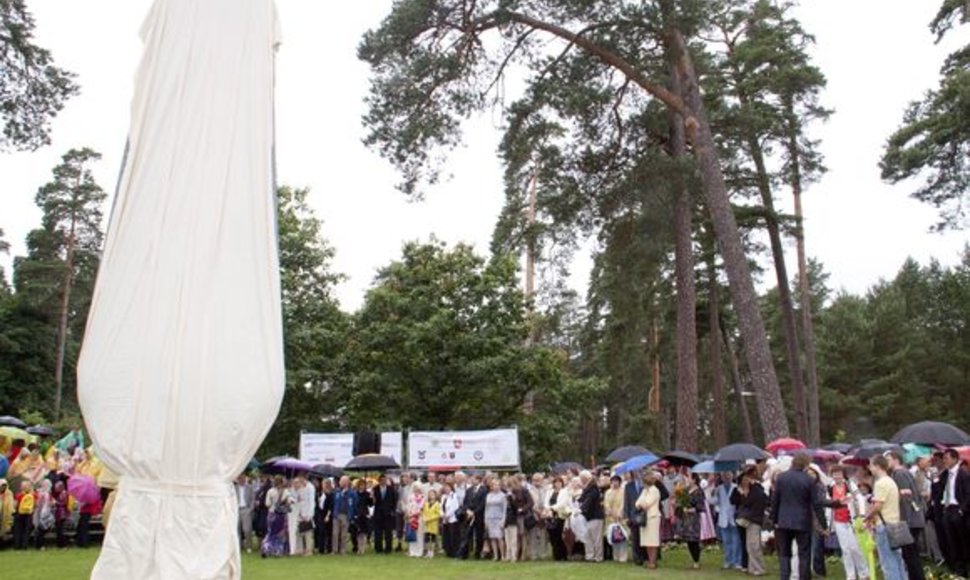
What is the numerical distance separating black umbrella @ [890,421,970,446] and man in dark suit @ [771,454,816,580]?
4314mm

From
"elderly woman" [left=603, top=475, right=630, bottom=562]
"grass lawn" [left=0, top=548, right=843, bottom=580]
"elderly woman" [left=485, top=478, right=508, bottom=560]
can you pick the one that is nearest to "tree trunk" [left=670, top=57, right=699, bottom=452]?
"grass lawn" [left=0, top=548, right=843, bottom=580]

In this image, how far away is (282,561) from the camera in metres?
15.9

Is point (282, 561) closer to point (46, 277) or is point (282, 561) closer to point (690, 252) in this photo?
point (690, 252)

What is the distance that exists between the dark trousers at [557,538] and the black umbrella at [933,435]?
20.1 ft

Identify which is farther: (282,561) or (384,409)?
(384,409)

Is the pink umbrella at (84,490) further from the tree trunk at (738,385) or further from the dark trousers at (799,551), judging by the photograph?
the tree trunk at (738,385)

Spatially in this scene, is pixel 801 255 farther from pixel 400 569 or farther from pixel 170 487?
pixel 170 487

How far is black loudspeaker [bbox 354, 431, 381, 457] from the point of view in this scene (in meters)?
20.7

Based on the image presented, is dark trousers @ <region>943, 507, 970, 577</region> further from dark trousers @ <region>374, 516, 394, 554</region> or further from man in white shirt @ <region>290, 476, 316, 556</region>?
man in white shirt @ <region>290, 476, 316, 556</region>

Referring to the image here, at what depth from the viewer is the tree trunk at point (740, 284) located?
1631cm

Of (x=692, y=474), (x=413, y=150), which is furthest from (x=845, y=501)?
(x=413, y=150)

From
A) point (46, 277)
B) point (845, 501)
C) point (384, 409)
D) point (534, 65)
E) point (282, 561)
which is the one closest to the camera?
point (845, 501)

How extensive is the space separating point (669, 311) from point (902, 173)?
53.9ft

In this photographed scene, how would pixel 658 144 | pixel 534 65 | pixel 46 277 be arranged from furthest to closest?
pixel 46 277, pixel 658 144, pixel 534 65
